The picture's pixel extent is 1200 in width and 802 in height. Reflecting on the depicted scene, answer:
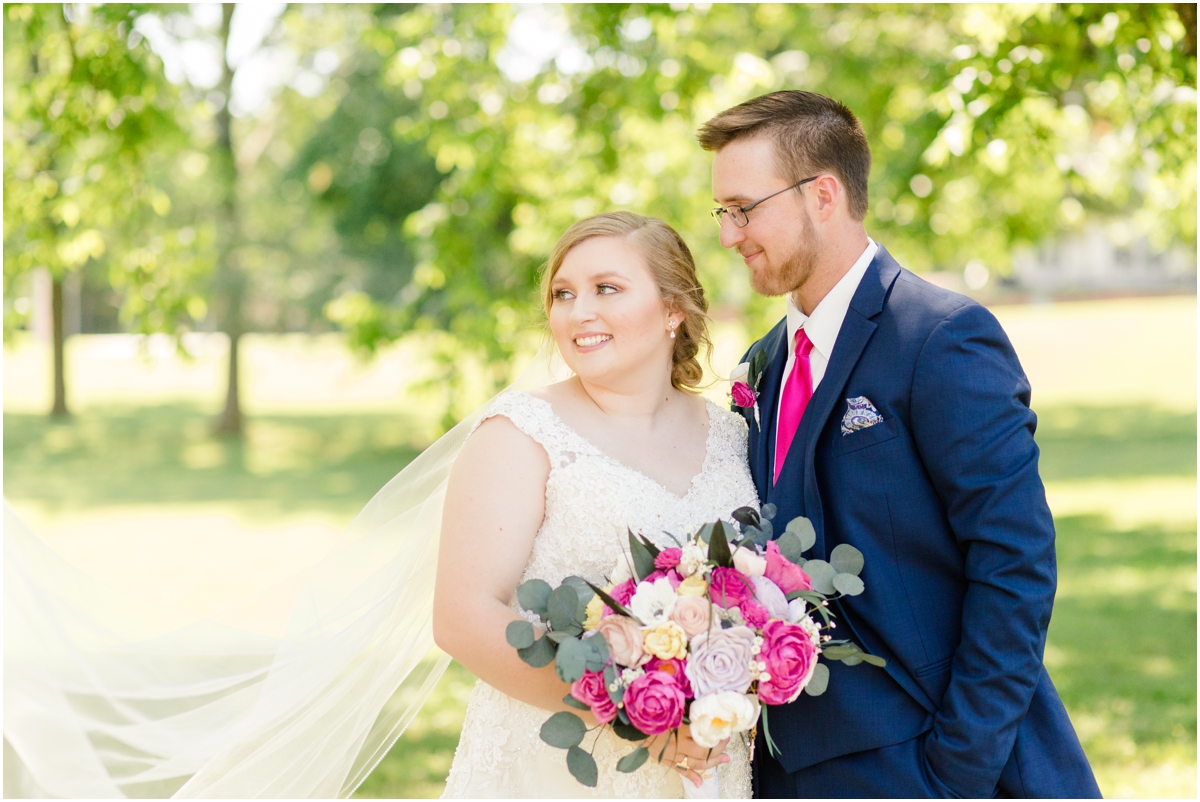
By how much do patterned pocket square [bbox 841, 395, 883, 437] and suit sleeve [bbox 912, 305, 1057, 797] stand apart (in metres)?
0.15

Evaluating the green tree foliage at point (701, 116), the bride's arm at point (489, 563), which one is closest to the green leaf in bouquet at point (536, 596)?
the bride's arm at point (489, 563)

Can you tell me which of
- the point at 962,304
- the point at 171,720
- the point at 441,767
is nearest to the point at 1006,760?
the point at 962,304

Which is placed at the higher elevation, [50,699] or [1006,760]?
[1006,760]

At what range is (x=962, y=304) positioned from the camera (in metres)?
2.66

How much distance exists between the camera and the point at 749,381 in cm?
326

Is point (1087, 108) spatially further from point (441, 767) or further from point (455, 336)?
point (441, 767)

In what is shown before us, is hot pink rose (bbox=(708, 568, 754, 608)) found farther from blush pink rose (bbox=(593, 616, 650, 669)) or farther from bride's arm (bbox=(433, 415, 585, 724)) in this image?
bride's arm (bbox=(433, 415, 585, 724))

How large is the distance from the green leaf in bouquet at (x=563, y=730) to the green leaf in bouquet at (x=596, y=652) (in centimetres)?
22

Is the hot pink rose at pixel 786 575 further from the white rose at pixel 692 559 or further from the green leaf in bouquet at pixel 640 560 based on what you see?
the green leaf in bouquet at pixel 640 560

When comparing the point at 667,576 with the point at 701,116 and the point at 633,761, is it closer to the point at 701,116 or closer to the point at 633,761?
the point at 633,761

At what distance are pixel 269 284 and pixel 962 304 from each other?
74.2 feet

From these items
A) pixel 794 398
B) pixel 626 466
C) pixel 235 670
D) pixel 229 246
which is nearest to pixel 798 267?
pixel 794 398

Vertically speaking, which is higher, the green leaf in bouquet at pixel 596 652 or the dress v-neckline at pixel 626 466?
the dress v-neckline at pixel 626 466

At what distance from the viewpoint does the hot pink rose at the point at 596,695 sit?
7.37ft
